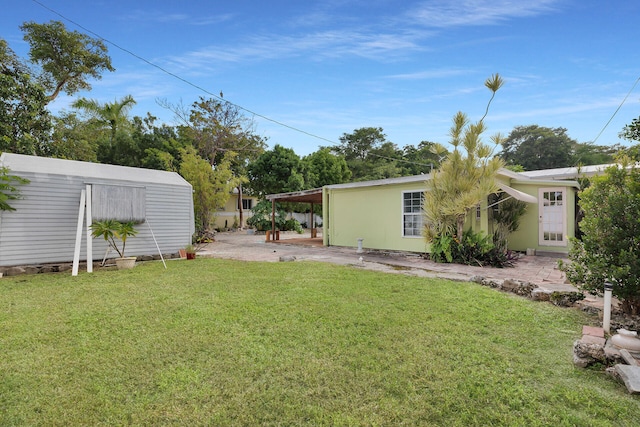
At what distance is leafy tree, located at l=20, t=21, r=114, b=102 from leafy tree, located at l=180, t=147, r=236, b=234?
5.82m

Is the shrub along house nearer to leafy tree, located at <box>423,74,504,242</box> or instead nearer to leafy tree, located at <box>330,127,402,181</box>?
leafy tree, located at <box>423,74,504,242</box>

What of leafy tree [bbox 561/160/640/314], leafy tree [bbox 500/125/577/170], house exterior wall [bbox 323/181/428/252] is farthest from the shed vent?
leafy tree [bbox 500/125/577/170]

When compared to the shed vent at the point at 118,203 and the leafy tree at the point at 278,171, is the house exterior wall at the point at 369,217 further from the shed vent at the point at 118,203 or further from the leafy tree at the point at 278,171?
the leafy tree at the point at 278,171

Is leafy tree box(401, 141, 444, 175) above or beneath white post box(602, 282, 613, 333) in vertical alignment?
above

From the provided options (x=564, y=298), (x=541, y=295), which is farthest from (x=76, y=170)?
(x=564, y=298)

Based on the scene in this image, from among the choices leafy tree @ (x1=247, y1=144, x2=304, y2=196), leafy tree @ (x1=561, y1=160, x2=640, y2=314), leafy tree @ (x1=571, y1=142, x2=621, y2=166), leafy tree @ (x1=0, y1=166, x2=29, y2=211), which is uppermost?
leafy tree @ (x1=571, y1=142, x2=621, y2=166)

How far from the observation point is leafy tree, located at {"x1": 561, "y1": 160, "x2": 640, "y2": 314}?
12.5 ft

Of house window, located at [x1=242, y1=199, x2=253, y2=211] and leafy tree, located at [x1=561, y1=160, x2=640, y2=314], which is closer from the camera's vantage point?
leafy tree, located at [x1=561, y1=160, x2=640, y2=314]

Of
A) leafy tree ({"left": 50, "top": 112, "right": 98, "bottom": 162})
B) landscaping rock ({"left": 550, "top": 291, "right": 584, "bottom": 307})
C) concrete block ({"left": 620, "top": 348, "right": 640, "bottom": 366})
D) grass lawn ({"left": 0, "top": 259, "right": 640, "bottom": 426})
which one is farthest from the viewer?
leafy tree ({"left": 50, "top": 112, "right": 98, "bottom": 162})

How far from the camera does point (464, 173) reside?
882 cm

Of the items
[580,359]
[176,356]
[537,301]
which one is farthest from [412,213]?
[176,356]

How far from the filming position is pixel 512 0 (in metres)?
8.53

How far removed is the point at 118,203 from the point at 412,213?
8.17 m

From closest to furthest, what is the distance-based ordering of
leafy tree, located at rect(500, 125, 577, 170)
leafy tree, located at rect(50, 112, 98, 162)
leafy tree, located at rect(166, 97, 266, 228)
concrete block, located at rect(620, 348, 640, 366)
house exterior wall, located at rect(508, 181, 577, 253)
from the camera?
1. concrete block, located at rect(620, 348, 640, 366)
2. house exterior wall, located at rect(508, 181, 577, 253)
3. leafy tree, located at rect(50, 112, 98, 162)
4. leafy tree, located at rect(166, 97, 266, 228)
5. leafy tree, located at rect(500, 125, 577, 170)
